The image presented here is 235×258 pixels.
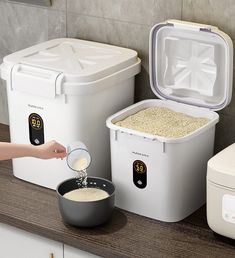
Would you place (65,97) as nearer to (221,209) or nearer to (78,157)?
(78,157)

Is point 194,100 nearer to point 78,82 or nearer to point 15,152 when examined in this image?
point 78,82

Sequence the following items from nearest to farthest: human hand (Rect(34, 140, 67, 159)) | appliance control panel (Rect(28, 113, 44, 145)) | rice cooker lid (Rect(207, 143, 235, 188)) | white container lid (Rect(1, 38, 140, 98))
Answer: rice cooker lid (Rect(207, 143, 235, 188))
human hand (Rect(34, 140, 67, 159))
white container lid (Rect(1, 38, 140, 98))
appliance control panel (Rect(28, 113, 44, 145))

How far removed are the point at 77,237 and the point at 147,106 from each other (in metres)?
0.52

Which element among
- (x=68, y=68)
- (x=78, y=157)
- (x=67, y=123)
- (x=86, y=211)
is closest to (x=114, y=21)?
(x=68, y=68)

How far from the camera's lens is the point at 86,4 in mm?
2707

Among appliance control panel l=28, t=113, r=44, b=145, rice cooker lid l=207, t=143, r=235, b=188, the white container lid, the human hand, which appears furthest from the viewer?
appliance control panel l=28, t=113, r=44, b=145

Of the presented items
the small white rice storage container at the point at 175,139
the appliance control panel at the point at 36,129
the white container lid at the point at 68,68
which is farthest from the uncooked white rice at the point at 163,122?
the appliance control panel at the point at 36,129

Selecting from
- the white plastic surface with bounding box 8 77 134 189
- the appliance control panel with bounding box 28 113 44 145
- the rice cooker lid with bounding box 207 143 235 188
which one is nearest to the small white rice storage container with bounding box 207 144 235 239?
the rice cooker lid with bounding box 207 143 235 188

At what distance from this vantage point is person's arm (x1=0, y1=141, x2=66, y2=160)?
224 centimetres

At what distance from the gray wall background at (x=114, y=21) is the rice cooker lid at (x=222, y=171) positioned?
0.33 metres

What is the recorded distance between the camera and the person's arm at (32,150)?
2.24 meters

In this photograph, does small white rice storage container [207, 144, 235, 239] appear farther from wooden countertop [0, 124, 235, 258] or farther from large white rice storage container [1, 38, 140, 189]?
large white rice storage container [1, 38, 140, 189]

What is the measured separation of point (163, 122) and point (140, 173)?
18 centimetres

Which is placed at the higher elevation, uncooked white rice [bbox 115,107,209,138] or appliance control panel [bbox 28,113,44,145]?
uncooked white rice [bbox 115,107,209,138]
